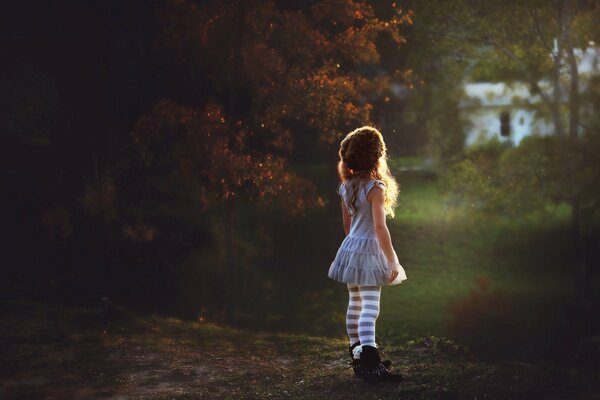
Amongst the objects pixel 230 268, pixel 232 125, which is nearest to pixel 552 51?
pixel 232 125

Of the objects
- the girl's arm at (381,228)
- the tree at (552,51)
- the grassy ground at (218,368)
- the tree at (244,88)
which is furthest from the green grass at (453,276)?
the girl's arm at (381,228)

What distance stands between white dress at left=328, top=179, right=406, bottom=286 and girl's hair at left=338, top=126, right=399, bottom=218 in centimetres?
5

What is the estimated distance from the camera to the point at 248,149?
45.2ft

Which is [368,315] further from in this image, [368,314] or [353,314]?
[353,314]

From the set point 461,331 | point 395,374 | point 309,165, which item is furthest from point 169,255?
point 309,165

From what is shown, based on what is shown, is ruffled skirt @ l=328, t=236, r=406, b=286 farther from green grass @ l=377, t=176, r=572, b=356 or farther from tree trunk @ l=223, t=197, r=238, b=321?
tree trunk @ l=223, t=197, r=238, b=321

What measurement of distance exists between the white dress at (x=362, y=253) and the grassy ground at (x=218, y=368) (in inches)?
30.9

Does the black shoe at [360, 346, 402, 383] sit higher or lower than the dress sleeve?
lower

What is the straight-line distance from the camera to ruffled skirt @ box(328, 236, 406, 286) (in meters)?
6.25

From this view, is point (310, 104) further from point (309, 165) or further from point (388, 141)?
point (309, 165)

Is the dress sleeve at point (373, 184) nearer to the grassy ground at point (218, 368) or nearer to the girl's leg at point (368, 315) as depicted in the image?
the girl's leg at point (368, 315)

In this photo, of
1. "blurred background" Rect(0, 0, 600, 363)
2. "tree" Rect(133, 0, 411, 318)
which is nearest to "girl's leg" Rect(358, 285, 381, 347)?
"blurred background" Rect(0, 0, 600, 363)

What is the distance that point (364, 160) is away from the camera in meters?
6.36

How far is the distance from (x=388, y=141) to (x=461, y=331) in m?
9.03
